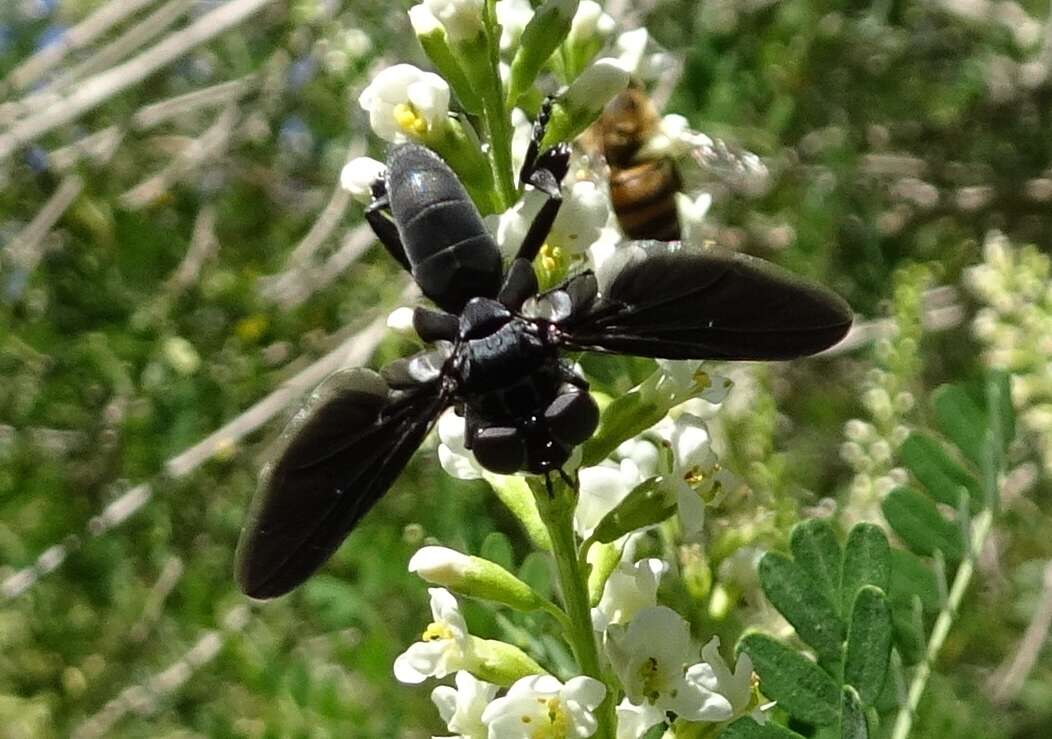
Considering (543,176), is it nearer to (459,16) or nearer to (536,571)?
(459,16)

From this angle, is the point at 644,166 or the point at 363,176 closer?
the point at 363,176

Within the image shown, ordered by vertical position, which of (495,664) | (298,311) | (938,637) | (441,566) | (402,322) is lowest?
(298,311)

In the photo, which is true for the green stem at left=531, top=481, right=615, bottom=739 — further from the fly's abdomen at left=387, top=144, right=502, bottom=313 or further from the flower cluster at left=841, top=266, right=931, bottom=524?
the flower cluster at left=841, top=266, right=931, bottom=524

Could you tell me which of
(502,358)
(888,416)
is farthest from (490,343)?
(888,416)

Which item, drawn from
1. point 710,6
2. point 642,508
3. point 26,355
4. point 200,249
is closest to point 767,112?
point 710,6

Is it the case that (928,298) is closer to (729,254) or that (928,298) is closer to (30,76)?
(30,76)
